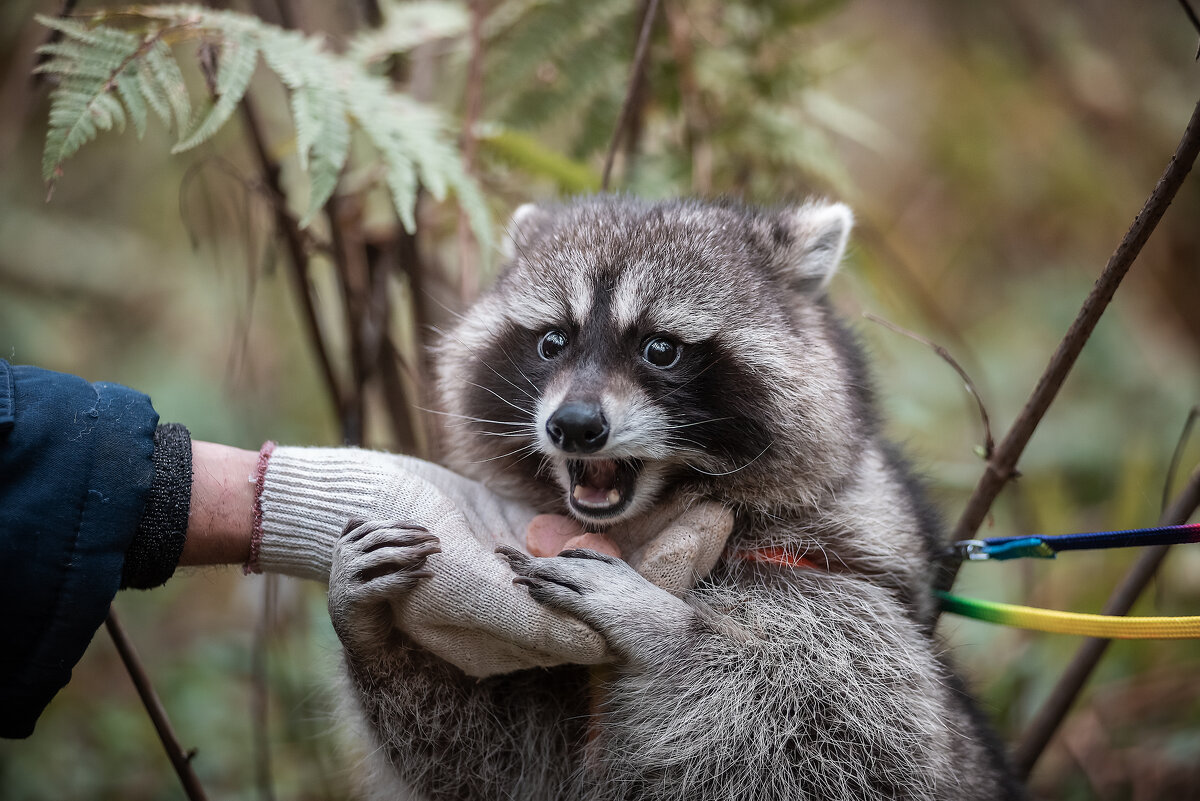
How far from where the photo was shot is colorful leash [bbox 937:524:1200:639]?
2.67 meters

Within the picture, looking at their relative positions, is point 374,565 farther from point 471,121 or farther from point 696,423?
point 471,121

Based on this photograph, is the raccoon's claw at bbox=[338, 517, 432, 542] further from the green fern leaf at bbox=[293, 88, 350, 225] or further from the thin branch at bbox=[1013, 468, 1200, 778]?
the thin branch at bbox=[1013, 468, 1200, 778]

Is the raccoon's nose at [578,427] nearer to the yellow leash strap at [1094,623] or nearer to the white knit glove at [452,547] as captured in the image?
the white knit glove at [452,547]

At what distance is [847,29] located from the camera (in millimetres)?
9742

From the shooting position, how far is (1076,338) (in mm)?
2869

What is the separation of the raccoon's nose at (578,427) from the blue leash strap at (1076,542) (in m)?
1.39

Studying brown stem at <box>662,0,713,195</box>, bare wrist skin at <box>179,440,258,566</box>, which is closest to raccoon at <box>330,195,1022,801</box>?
bare wrist skin at <box>179,440,258,566</box>

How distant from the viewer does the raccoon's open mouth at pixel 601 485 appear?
9.18 feet

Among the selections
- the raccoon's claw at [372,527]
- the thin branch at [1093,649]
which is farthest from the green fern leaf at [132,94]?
the thin branch at [1093,649]

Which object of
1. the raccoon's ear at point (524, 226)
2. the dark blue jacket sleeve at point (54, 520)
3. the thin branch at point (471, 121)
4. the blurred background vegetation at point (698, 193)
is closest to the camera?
the dark blue jacket sleeve at point (54, 520)

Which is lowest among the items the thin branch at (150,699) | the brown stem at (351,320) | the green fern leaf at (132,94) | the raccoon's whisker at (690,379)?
the thin branch at (150,699)

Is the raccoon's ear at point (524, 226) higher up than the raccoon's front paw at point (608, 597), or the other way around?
the raccoon's ear at point (524, 226)

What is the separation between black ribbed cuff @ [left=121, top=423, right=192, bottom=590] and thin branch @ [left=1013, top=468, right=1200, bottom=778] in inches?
123

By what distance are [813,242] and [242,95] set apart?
215 cm
